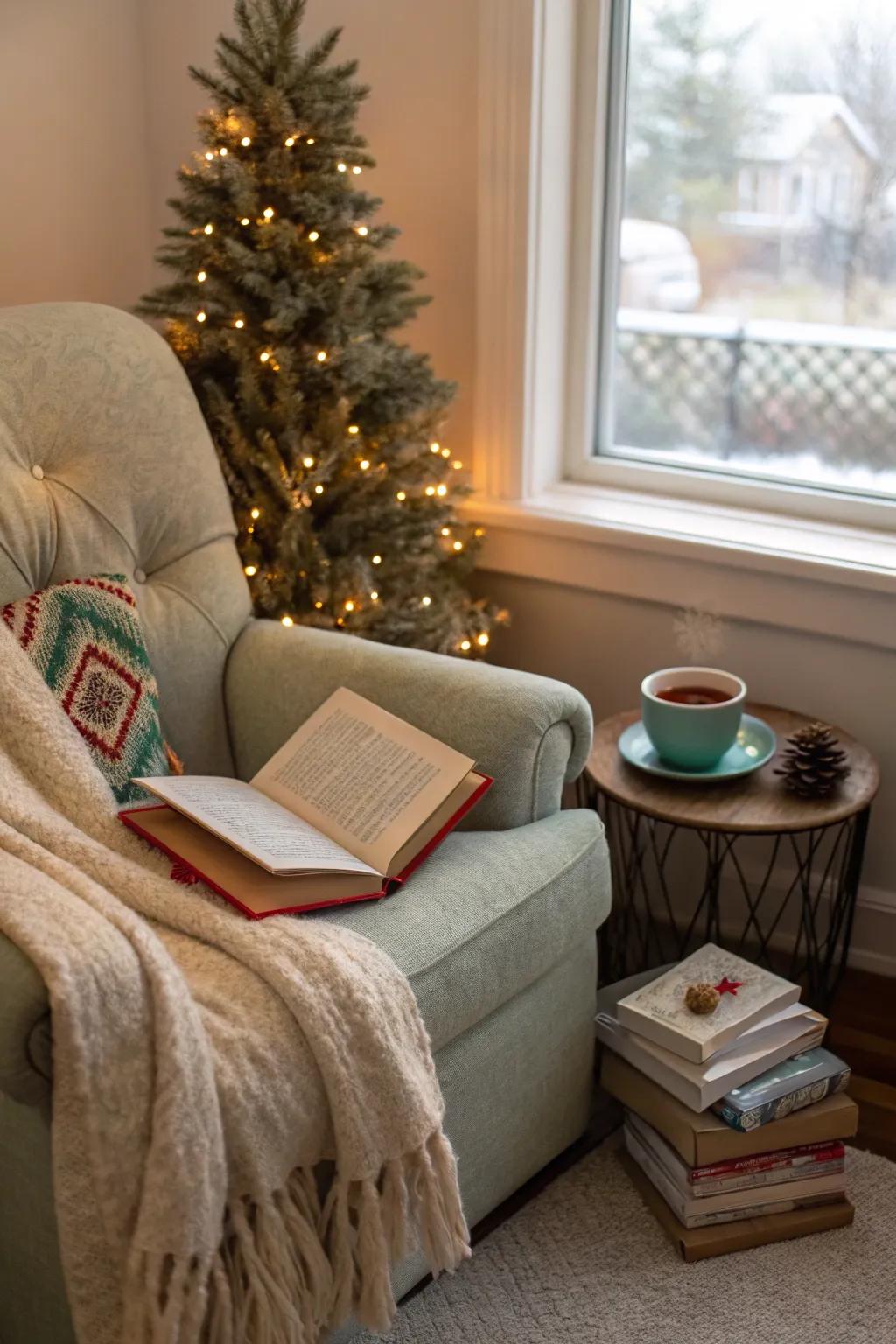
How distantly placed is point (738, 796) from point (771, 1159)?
0.48 metres

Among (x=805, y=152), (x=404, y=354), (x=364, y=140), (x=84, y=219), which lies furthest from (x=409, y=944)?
(x=84, y=219)

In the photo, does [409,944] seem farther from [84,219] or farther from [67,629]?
[84,219]

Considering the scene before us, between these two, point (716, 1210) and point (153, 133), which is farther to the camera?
point (153, 133)

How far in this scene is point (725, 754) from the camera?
198 centimetres

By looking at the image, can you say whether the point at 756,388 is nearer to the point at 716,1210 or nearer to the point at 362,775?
the point at 362,775

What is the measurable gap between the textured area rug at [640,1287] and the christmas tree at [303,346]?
2.98ft

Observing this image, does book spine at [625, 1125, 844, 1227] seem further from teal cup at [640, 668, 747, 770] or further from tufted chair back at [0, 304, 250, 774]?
tufted chair back at [0, 304, 250, 774]

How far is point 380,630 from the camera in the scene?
2.12 metres

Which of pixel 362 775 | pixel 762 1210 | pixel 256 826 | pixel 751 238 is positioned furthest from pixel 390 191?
pixel 762 1210

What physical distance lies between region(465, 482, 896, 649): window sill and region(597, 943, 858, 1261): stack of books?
0.64 metres

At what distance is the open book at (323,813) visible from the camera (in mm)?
1462

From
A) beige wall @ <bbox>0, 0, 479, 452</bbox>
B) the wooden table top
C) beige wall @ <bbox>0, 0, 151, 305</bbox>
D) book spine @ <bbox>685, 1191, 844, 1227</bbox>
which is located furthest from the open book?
beige wall @ <bbox>0, 0, 151, 305</bbox>

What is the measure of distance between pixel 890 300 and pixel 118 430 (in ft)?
3.93

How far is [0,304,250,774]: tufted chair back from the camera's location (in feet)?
5.81
